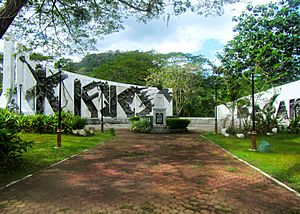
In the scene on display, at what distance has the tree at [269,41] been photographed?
20219mm

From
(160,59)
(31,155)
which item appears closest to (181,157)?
(31,155)

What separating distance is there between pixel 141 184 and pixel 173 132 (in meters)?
13.9

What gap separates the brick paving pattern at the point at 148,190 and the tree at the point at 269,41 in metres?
14.6

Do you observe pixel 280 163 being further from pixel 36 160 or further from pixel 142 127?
pixel 142 127

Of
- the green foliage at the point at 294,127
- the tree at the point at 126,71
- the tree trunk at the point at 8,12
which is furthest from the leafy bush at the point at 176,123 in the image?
the tree at the point at 126,71

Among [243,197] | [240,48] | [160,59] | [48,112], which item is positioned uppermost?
[160,59]

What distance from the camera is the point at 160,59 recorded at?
124ft

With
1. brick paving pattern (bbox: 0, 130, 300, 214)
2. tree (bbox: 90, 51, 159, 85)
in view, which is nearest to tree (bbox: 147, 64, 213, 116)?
tree (bbox: 90, 51, 159, 85)

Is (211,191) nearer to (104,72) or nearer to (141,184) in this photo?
(141,184)

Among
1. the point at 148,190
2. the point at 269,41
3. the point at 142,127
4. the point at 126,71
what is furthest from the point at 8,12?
the point at 126,71

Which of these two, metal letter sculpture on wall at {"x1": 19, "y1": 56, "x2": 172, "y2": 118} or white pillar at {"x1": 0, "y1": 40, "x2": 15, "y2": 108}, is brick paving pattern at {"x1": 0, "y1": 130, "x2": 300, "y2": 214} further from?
white pillar at {"x1": 0, "y1": 40, "x2": 15, "y2": 108}

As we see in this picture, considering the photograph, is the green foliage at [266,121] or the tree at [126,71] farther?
the tree at [126,71]

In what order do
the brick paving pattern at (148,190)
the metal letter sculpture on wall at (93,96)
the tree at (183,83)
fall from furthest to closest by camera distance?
1. the tree at (183,83)
2. the metal letter sculpture on wall at (93,96)
3. the brick paving pattern at (148,190)

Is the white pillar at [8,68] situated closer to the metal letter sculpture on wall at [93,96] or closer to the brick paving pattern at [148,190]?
the metal letter sculpture on wall at [93,96]
